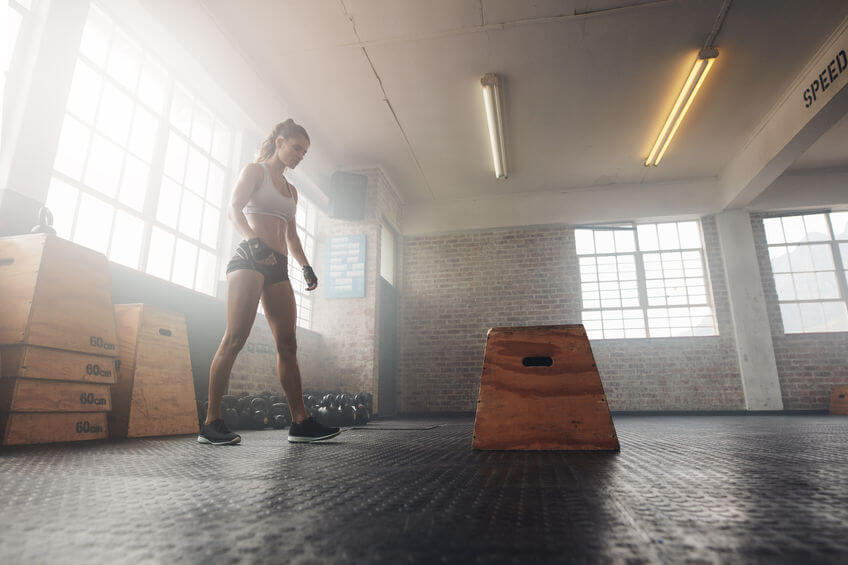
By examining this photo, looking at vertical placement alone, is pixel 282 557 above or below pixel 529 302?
below

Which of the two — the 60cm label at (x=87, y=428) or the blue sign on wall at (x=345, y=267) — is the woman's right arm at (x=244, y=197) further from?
the blue sign on wall at (x=345, y=267)

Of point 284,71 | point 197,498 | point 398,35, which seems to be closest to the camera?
point 197,498

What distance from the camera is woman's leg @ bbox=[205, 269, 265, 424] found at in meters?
2.29

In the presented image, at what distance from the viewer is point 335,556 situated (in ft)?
1.99

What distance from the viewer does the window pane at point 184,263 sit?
15.1 feet

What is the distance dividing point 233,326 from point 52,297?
1.02m

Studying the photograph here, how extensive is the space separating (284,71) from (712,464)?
5.49 meters

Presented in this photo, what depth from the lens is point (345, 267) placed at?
712 centimetres

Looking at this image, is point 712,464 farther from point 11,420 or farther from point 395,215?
point 395,215

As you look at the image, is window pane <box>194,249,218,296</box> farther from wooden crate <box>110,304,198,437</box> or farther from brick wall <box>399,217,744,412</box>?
brick wall <box>399,217,744,412</box>

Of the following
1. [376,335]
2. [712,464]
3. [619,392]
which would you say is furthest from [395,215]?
[712,464]

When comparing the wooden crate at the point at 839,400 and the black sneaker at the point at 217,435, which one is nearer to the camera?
the black sneaker at the point at 217,435

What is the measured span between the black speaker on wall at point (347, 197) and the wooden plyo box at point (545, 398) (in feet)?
17.9

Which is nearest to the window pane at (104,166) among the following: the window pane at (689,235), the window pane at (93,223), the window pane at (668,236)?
the window pane at (93,223)
